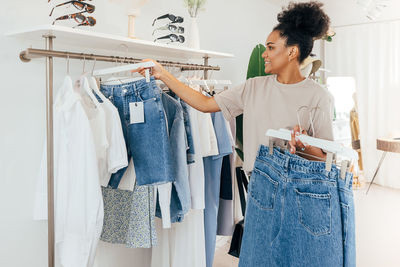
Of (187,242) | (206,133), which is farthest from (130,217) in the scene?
(206,133)

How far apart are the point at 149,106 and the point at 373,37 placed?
432 centimetres

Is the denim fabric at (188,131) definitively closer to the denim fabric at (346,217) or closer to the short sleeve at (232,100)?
the short sleeve at (232,100)

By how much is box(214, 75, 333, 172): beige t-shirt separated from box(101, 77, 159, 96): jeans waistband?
1.16ft

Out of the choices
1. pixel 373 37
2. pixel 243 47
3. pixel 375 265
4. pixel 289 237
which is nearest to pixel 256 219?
pixel 289 237

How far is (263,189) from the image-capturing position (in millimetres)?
1519

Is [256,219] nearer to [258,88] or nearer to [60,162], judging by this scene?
[258,88]

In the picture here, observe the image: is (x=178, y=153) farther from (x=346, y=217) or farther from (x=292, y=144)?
(x=346, y=217)

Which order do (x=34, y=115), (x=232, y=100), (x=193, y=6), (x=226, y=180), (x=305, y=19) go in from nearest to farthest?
(x=305, y=19)
(x=232, y=100)
(x=34, y=115)
(x=226, y=180)
(x=193, y=6)

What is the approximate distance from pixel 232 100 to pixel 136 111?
0.47 m

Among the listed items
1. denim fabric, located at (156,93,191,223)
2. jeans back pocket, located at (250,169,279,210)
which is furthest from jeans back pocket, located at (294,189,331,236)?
denim fabric, located at (156,93,191,223)

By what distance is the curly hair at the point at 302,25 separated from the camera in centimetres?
170

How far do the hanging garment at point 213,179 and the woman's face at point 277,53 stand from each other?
57cm

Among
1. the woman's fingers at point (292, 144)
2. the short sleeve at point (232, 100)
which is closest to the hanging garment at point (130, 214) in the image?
the short sleeve at point (232, 100)

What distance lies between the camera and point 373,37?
502cm
